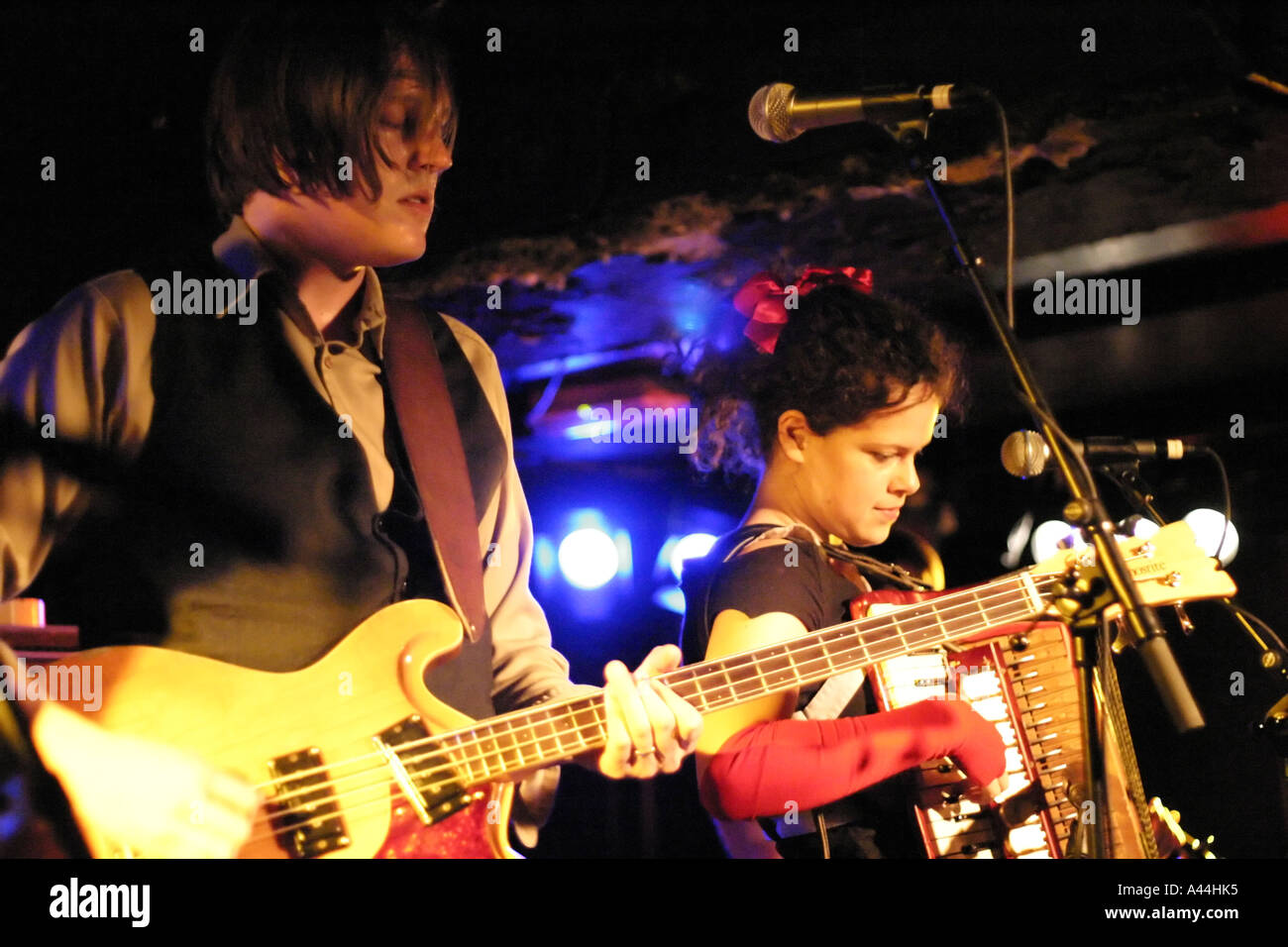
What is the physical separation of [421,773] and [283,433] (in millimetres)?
778

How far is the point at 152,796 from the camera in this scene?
2209 millimetres

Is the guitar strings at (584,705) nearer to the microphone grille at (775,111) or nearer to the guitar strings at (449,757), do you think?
the guitar strings at (449,757)

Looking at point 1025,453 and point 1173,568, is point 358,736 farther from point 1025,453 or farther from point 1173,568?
point 1173,568

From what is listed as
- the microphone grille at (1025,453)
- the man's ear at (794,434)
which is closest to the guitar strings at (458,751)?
the man's ear at (794,434)

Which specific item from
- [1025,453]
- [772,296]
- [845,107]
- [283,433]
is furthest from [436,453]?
[1025,453]

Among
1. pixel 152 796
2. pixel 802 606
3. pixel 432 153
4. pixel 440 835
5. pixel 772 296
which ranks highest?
pixel 432 153

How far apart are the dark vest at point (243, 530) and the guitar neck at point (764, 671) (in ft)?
0.71

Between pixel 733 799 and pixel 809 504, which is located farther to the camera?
pixel 809 504

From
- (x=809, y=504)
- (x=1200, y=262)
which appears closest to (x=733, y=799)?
(x=809, y=504)

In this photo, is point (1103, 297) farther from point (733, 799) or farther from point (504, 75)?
point (733, 799)

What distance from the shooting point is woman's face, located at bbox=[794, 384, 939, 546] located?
2762mm

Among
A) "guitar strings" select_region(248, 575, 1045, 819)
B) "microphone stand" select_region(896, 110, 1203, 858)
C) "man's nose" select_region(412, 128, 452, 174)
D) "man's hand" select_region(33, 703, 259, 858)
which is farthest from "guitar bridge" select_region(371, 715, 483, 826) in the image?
"man's nose" select_region(412, 128, 452, 174)
